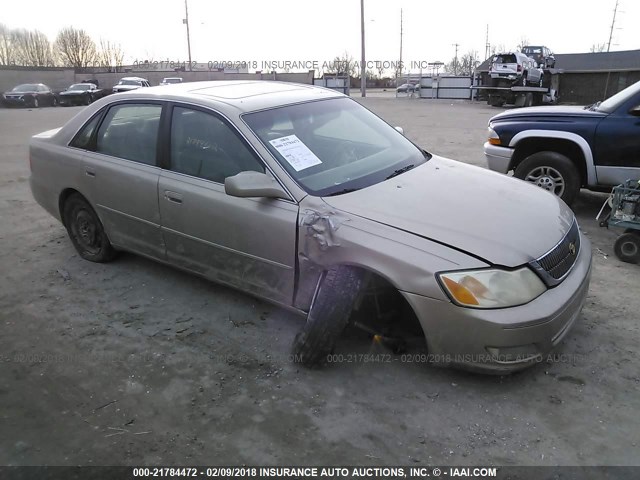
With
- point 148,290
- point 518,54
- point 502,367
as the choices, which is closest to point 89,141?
point 148,290

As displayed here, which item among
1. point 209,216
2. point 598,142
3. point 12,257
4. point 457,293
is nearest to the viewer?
point 457,293

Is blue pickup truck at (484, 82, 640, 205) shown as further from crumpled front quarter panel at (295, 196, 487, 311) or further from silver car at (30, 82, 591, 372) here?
crumpled front quarter panel at (295, 196, 487, 311)

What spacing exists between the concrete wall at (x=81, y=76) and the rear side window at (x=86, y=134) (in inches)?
1673

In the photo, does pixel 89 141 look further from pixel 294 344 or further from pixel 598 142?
pixel 598 142

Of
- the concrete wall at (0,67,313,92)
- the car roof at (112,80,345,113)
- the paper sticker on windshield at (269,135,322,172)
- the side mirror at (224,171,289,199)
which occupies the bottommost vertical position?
the side mirror at (224,171,289,199)

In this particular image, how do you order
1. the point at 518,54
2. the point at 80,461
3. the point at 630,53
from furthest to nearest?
the point at 630,53
the point at 518,54
the point at 80,461

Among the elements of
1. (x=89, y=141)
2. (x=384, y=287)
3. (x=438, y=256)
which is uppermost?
(x=89, y=141)

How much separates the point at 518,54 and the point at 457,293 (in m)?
27.8

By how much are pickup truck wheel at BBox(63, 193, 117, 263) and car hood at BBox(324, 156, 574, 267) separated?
8.18ft

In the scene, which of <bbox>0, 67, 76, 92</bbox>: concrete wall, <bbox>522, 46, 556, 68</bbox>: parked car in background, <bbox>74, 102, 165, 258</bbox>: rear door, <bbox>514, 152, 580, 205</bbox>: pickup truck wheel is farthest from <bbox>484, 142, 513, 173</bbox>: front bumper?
<bbox>0, 67, 76, 92</bbox>: concrete wall

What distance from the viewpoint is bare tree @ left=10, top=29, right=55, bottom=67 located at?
199 ft

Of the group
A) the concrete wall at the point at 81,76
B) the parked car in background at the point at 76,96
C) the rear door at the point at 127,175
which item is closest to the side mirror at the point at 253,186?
the rear door at the point at 127,175

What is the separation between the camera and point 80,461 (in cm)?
239

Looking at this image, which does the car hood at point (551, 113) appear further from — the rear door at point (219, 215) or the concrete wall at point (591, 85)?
the concrete wall at point (591, 85)
